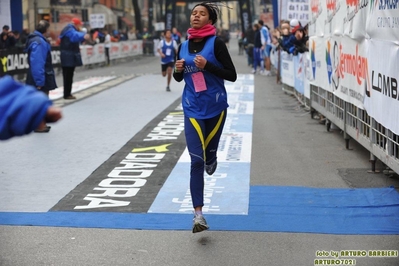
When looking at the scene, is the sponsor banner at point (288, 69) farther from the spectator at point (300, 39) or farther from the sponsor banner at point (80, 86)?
the sponsor banner at point (80, 86)

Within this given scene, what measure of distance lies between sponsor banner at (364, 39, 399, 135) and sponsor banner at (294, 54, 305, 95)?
8.22m

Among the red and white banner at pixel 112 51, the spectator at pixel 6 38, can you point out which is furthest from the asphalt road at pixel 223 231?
the red and white banner at pixel 112 51

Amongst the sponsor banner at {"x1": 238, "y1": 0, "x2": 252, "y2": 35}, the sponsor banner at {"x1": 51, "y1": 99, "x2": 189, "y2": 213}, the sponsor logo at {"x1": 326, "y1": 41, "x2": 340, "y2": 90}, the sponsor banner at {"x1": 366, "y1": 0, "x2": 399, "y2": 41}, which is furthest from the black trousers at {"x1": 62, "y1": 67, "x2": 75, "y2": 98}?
the sponsor banner at {"x1": 238, "y1": 0, "x2": 252, "y2": 35}

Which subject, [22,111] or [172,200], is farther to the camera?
[172,200]

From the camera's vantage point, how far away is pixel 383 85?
844 cm

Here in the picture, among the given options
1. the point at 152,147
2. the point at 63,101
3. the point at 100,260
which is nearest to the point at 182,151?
the point at 152,147

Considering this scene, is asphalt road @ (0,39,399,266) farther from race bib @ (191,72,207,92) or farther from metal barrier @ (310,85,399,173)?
race bib @ (191,72,207,92)

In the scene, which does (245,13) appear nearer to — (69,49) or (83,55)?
(83,55)

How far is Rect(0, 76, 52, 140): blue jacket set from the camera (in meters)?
3.12

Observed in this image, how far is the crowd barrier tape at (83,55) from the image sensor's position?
25.0 m

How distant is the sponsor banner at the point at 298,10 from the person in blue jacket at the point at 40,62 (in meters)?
8.76

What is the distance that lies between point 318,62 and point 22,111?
11.4m

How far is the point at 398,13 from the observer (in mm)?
7555

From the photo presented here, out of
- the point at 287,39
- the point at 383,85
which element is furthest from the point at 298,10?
the point at 383,85
